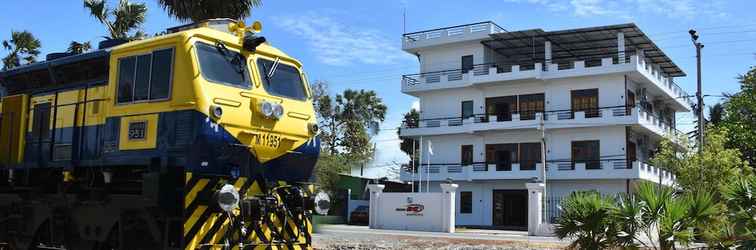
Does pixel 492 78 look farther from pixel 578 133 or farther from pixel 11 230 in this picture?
pixel 11 230

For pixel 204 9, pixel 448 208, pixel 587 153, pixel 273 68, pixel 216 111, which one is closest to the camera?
pixel 216 111

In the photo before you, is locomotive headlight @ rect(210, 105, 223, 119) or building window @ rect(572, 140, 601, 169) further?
building window @ rect(572, 140, 601, 169)

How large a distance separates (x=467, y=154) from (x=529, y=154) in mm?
4254

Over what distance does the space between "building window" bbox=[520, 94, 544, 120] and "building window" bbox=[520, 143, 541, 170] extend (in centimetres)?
176

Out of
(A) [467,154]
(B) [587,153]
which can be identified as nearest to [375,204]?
(A) [467,154]

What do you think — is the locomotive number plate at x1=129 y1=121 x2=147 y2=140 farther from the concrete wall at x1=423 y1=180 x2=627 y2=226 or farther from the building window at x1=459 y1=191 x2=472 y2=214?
the building window at x1=459 y1=191 x2=472 y2=214

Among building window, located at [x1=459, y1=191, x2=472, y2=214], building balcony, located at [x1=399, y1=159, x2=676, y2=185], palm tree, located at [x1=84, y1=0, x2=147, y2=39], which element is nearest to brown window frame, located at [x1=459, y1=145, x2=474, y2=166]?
building balcony, located at [x1=399, y1=159, x2=676, y2=185]

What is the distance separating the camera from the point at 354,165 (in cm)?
6006

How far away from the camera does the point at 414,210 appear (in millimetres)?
35781

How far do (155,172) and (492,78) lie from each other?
1405 inches

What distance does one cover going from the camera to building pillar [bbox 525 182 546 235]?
32.0 metres

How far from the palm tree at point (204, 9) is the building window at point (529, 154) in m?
25.9

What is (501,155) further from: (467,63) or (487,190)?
(467,63)

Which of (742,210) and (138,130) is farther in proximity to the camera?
(742,210)
